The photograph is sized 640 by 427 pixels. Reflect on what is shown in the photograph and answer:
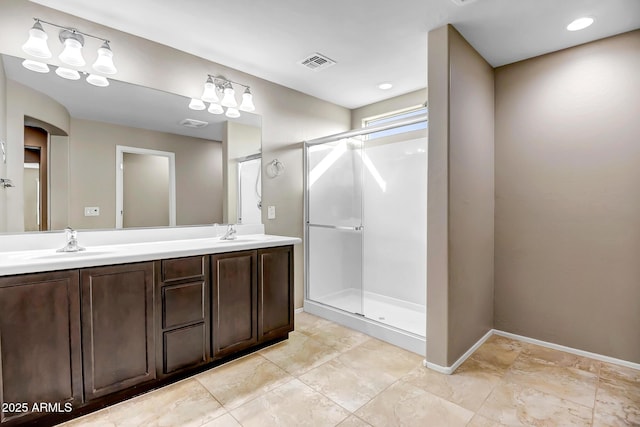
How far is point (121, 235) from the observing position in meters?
2.30

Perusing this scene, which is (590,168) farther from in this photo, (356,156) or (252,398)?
(252,398)

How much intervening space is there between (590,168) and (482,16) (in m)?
1.47

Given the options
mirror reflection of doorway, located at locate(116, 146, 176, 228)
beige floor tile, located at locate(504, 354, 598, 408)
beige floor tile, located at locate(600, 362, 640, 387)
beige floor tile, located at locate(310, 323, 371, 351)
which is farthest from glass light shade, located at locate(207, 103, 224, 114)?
beige floor tile, located at locate(600, 362, 640, 387)

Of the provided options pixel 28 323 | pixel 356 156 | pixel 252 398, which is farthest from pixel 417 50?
pixel 28 323

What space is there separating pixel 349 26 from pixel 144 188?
199 cm

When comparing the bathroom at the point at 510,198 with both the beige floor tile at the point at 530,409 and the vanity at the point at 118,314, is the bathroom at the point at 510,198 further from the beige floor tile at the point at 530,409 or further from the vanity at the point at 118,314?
the vanity at the point at 118,314

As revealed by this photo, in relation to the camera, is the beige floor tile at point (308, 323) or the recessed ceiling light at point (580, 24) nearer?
the recessed ceiling light at point (580, 24)

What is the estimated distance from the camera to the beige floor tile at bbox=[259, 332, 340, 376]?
90.9 inches

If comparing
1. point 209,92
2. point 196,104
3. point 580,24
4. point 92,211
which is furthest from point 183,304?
point 580,24

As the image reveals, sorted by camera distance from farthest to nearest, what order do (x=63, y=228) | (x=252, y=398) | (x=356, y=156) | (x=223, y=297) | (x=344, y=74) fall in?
(x=356, y=156)
(x=344, y=74)
(x=223, y=297)
(x=63, y=228)
(x=252, y=398)

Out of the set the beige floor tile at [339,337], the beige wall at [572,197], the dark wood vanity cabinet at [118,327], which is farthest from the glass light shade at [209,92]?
the beige wall at [572,197]

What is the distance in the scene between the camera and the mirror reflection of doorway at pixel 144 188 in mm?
2309

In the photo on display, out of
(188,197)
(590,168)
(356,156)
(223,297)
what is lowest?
(223,297)

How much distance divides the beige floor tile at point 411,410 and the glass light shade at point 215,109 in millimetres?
2610
